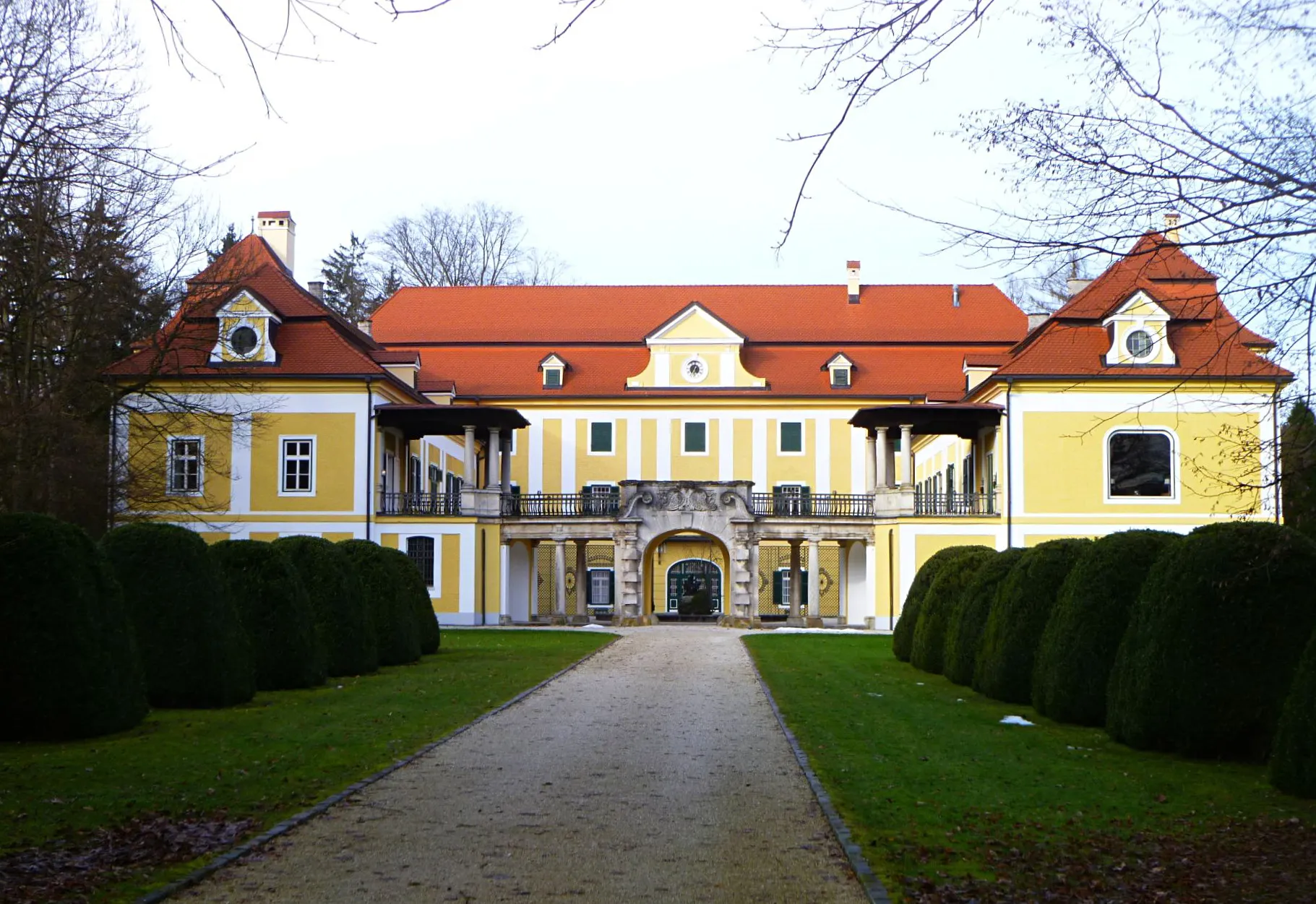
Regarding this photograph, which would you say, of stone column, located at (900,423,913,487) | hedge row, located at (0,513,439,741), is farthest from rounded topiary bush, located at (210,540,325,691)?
stone column, located at (900,423,913,487)

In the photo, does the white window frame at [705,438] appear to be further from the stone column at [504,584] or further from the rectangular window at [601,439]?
the stone column at [504,584]

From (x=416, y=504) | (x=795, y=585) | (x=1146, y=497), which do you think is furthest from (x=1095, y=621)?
(x=416, y=504)

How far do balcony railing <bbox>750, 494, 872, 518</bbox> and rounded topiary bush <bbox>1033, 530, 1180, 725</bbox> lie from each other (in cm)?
2519

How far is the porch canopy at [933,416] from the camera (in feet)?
132

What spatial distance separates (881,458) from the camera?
42.9 m

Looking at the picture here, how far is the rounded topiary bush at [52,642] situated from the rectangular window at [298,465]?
28129 mm

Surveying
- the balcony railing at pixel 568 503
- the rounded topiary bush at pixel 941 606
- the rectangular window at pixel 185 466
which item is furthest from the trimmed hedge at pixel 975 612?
the rectangular window at pixel 185 466

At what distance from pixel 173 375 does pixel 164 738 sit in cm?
2310

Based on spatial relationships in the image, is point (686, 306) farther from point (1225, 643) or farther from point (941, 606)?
point (1225, 643)

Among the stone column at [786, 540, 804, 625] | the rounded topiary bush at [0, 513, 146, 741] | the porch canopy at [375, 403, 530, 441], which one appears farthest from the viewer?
the stone column at [786, 540, 804, 625]

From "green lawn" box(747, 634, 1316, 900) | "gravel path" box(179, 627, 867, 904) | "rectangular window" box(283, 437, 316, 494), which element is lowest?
"green lawn" box(747, 634, 1316, 900)

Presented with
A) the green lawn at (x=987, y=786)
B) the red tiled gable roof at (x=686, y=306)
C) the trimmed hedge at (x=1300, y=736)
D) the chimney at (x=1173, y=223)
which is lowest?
the green lawn at (x=987, y=786)

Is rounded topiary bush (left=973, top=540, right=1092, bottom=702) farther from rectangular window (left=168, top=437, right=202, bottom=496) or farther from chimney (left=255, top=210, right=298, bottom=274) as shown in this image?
chimney (left=255, top=210, right=298, bottom=274)

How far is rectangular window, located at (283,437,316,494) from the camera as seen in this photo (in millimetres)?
41594
